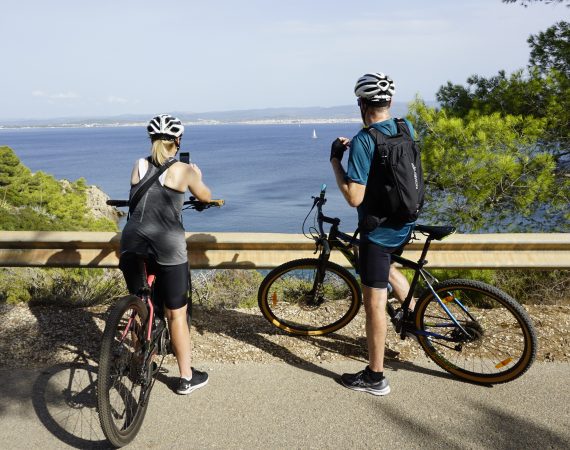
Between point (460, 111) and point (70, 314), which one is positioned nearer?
point (70, 314)

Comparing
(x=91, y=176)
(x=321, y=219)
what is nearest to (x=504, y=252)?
(x=321, y=219)

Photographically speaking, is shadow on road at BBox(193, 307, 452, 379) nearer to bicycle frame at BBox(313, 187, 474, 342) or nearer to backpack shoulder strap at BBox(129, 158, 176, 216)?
bicycle frame at BBox(313, 187, 474, 342)

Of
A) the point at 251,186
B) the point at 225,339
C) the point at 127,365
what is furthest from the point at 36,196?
the point at 127,365

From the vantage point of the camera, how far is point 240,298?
6.21 m

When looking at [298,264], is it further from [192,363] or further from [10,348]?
[10,348]

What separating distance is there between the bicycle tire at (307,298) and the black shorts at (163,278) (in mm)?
1002

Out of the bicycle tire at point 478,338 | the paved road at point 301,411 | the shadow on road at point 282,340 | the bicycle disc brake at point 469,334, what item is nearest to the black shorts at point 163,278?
the paved road at point 301,411

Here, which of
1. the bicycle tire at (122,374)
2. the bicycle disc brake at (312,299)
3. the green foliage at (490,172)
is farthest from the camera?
the green foliage at (490,172)

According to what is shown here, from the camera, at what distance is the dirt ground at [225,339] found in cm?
408

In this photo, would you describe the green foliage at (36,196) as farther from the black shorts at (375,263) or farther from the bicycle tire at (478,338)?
the black shorts at (375,263)

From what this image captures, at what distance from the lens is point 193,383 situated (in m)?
3.60

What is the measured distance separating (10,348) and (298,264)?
237 cm

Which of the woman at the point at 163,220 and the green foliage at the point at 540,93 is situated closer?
the woman at the point at 163,220

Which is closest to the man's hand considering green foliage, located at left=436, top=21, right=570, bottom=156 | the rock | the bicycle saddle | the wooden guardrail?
the bicycle saddle
